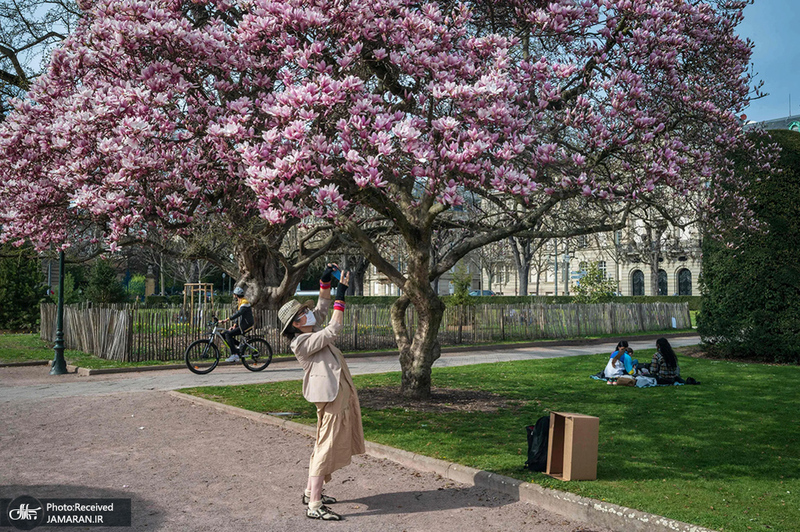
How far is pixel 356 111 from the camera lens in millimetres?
7031

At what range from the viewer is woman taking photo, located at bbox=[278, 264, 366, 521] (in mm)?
5566

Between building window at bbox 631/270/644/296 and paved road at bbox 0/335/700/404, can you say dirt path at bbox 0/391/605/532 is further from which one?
building window at bbox 631/270/644/296

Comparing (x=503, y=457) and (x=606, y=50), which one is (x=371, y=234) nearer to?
(x=606, y=50)

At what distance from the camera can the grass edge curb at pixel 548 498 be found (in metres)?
4.97

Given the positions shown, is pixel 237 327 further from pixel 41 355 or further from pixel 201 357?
pixel 41 355

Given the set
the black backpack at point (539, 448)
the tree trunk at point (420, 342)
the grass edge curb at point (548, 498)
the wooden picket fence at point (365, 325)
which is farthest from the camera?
the wooden picket fence at point (365, 325)

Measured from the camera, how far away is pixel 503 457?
22.9ft

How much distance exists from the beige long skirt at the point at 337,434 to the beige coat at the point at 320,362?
0.08 metres

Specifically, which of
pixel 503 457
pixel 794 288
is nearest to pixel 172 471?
pixel 503 457

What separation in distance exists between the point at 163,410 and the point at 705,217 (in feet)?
30.5

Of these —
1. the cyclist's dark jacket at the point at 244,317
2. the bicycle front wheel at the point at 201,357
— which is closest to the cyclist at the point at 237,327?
the cyclist's dark jacket at the point at 244,317

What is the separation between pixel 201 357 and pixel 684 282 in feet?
199

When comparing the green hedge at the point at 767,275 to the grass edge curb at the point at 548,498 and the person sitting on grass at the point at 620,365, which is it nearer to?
the person sitting on grass at the point at 620,365

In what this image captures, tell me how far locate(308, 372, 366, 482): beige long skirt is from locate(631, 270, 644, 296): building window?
7024 cm
